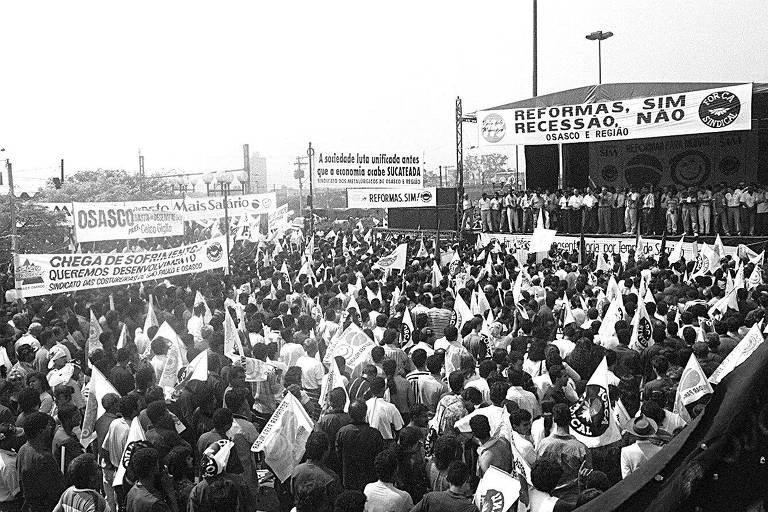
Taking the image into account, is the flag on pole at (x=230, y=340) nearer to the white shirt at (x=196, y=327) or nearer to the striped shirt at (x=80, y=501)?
the white shirt at (x=196, y=327)

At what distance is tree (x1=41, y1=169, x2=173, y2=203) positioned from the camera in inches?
1398

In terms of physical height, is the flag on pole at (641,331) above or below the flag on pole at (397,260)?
below

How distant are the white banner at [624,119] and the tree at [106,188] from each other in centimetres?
Result: 2011

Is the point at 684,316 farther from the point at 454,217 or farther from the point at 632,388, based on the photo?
the point at 454,217

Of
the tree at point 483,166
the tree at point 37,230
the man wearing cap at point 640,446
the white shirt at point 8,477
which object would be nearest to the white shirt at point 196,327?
the white shirt at point 8,477

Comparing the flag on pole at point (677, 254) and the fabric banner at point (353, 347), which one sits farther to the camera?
the flag on pole at point (677, 254)

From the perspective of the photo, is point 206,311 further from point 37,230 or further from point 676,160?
point 676,160

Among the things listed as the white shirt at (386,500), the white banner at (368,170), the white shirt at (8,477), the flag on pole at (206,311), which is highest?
the white banner at (368,170)

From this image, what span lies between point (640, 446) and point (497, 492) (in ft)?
4.84

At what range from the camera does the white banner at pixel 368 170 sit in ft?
72.0

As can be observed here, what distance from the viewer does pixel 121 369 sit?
24.4ft

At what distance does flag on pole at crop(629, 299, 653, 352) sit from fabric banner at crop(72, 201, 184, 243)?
35.1 ft

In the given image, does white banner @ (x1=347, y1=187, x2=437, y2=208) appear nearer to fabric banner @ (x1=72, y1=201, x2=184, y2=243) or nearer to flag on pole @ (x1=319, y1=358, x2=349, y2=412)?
fabric banner @ (x1=72, y1=201, x2=184, y2=243)

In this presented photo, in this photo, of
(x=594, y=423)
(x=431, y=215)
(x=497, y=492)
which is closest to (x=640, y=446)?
(x=594, y=423)
